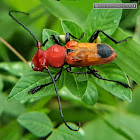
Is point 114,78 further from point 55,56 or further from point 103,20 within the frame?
point 55,56

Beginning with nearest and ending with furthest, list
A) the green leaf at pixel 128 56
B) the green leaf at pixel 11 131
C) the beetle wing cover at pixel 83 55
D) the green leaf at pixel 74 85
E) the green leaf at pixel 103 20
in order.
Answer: the green leaf at pixel 74 85
the green leaf at pixel 103 20
the beetle wing cover at pixel 83 55
the green leaf at pixel 128 56
the green leaf at pixel 11 131

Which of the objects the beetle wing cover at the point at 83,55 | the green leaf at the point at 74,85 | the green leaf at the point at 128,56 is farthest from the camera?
the green leaf at the point at 128,56

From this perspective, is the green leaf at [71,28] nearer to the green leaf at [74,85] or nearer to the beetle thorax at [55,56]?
the beetle thorax at [55,56]

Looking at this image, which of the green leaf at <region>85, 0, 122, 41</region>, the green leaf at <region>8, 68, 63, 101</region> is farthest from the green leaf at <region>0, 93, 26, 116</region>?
the green leaf at <region>85, 0, 122, 41</region>

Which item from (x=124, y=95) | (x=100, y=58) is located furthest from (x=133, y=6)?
(x=124, y=95)

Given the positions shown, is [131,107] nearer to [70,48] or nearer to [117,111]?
[117,111]

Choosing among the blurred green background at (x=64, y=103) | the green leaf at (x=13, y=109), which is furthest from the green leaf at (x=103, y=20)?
the green leaf at (x=13, y=109)

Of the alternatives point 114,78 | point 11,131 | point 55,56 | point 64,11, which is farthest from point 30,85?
point 64,11
